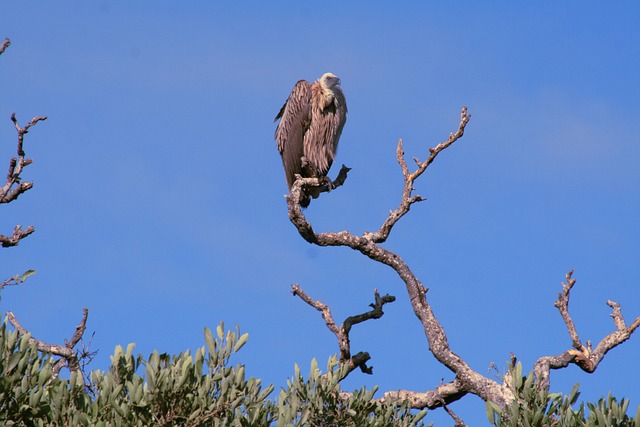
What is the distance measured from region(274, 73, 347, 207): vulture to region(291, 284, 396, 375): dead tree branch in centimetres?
314

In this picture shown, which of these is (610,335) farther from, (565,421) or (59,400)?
(59,400)

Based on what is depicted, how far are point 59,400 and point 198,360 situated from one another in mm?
1031

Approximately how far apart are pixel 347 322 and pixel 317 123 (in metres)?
3.97

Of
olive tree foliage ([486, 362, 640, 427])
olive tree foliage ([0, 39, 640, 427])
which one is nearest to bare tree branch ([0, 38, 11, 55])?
olive tree foliage ([0, 39, 640, 427])

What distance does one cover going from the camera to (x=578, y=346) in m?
8.50

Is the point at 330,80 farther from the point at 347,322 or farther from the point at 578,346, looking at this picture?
the point at 578,346

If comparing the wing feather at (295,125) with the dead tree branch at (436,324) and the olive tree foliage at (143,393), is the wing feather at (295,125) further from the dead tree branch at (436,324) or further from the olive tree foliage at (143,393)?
the olive tree foliage at (143,393)

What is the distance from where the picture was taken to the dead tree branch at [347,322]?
8859mm

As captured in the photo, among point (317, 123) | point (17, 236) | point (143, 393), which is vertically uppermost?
point (317, 123)

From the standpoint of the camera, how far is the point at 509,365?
747 cm

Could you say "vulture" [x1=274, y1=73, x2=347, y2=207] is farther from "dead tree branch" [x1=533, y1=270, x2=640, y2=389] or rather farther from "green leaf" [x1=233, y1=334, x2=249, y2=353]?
"green leaf" [x1=233, y1=334, x2=249, y2=353]

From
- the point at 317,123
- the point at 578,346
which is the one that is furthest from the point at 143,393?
the point at 317,123

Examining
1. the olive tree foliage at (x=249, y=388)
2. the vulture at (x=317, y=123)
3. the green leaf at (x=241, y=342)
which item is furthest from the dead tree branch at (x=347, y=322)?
the vulture at (x=317, y=123)

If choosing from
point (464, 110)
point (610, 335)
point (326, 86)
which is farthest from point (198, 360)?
point (326, 86)
